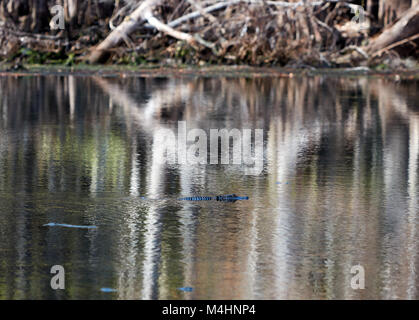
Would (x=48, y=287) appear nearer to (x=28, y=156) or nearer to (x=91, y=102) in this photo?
(x=28, y=156)

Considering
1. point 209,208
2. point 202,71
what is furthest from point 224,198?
point 202,71

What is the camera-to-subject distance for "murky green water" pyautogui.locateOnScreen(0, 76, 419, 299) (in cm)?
707

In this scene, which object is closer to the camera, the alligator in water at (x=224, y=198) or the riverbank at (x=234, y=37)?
the alligator in water at (x=224, y=198)

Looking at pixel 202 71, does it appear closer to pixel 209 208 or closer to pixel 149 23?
pixel 149 23

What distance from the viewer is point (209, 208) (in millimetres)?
9688

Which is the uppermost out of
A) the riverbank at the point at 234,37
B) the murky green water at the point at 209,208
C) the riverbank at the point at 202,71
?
the riverbank at the point at 234,37

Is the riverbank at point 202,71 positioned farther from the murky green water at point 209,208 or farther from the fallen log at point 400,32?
the murky green water at point 209,208

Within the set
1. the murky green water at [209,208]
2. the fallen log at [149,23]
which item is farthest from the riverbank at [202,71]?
the murky green water at [209,208]

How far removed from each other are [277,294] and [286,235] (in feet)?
5.76

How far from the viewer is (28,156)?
12.9 meters

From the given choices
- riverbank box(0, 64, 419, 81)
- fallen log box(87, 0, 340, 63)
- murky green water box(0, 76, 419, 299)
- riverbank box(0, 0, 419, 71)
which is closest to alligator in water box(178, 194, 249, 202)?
murky green water box(0, 76, 419, 299)

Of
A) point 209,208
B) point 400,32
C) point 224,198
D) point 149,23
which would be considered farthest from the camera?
point 149,23

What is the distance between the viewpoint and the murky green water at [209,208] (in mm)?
7066

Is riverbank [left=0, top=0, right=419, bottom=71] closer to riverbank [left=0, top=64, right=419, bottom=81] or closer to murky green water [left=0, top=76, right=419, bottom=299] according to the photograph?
riverbank [left=0, top=64, right=419, bottom=81]
